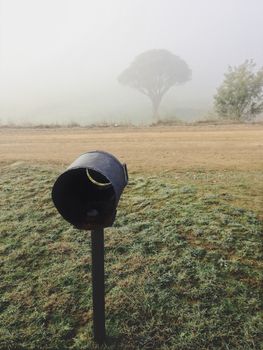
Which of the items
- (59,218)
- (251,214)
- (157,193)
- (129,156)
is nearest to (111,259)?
(59,218)

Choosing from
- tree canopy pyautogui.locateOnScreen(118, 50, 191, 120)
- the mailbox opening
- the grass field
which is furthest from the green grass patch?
tree canopy pyautogui.locateOnScreen(118, 50, 191, 120)

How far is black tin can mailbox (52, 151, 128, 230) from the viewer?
2.89 metres

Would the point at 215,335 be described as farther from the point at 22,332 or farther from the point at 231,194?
the point at 231,194

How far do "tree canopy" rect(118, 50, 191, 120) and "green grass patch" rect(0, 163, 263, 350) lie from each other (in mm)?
41288

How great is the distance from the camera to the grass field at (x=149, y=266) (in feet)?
11.7

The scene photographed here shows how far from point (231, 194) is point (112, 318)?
2.98 meters

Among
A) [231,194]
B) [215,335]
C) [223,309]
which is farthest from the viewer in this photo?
[231,194]

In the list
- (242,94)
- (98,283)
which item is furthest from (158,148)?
(242,94)

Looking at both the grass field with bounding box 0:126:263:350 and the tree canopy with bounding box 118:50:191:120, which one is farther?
the tree canopy with bounding box 118:50:191:120

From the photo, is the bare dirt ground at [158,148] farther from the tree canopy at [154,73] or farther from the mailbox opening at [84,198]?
the tree canopy at [154,73]

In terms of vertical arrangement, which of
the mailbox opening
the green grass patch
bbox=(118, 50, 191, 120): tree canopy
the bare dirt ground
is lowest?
the green grass patch

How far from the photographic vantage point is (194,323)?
3.58 meters

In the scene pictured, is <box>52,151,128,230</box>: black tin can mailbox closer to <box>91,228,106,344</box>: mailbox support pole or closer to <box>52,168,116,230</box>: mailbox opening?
<box>52,168,116,230</box>: mailbox opening

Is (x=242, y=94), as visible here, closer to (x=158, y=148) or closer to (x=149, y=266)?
(x=158, y=148)
